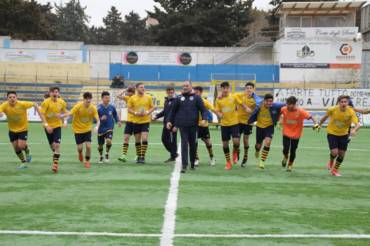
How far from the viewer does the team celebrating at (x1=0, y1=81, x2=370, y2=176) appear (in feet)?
38.5

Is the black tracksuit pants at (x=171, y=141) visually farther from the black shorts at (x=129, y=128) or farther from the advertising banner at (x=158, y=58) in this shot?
the advertising banner at (x=158, y=58)

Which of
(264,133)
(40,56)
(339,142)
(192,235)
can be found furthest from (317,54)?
(192,235)

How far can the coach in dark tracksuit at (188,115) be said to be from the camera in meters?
12.0

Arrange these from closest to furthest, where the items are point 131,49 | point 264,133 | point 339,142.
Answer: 1. point 339,142
2. point 264,133
3. point 131,49

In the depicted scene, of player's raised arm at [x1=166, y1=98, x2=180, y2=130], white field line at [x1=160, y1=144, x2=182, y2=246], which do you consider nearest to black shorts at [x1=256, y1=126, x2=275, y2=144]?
player's raised arm at [x1=166, y1=98, x2=180, y2=130]

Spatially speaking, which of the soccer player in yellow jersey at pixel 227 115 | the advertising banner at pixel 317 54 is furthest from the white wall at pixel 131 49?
the soccer player in yellow jersey at pixel 227 115

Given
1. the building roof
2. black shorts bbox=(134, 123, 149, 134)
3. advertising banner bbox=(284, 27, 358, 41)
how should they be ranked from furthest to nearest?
1. the building roof
2. advertising banner bbox=(284, 27, 358, 41)
3. black shorts bbox=(134, 123, 149, 134)

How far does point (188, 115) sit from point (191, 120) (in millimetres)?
133

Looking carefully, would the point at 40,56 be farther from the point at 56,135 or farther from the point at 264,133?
the point at 264,133

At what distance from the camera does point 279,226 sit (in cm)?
685

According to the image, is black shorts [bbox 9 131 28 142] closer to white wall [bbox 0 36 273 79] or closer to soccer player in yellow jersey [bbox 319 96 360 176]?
soccer player in yellow jersey [bbox 319 96 360 176]

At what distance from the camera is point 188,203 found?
8.18m

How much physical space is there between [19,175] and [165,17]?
4854 centimetres

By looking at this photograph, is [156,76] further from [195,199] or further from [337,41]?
[195,199]
